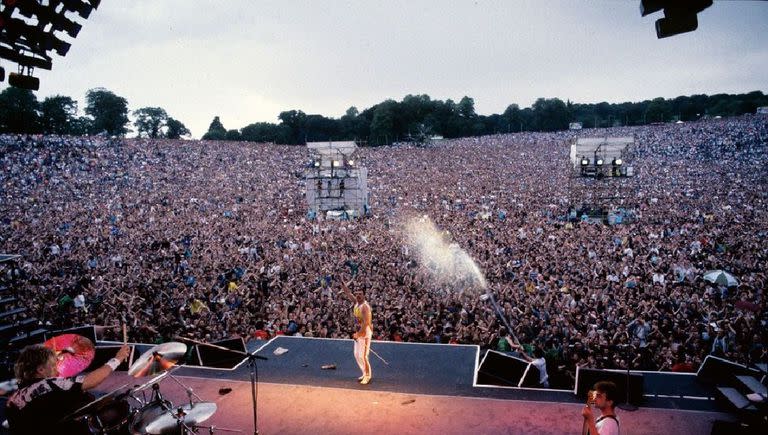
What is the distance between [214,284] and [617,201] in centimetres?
2014

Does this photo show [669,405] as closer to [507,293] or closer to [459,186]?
[507,293]

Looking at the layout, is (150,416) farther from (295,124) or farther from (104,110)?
(295,124)

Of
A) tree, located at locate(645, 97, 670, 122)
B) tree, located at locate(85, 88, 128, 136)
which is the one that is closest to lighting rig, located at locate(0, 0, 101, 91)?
tree, located at locate(85, 88, 128, 136)

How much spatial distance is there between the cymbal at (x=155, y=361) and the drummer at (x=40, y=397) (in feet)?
2.91

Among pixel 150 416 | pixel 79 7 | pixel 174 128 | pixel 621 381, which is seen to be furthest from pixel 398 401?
pixel 174 128

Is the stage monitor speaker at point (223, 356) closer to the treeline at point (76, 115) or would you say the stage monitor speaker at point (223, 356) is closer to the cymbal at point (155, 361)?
the cymbal at point (155, 361)

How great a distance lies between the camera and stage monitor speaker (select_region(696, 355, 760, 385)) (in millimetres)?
5098

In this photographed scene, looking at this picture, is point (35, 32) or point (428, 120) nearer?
point (35, 32)

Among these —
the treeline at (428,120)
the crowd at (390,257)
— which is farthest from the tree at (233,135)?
the crowd at (390,257)

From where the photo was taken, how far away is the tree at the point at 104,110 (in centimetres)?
5544

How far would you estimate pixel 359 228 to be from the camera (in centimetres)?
1725

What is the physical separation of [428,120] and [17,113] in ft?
165

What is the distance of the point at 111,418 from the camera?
391 centimetres

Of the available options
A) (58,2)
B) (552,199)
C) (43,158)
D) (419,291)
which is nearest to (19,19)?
(58,2)
